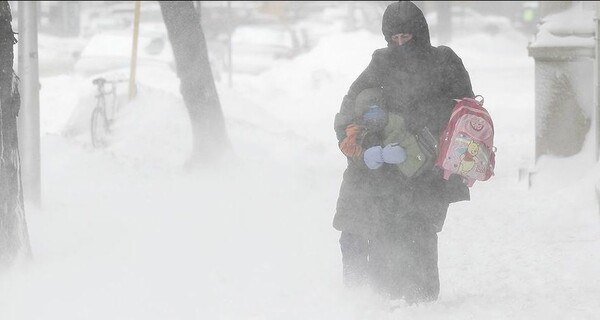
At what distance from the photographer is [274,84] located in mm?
24422

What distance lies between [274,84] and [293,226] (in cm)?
1504

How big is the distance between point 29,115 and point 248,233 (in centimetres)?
211

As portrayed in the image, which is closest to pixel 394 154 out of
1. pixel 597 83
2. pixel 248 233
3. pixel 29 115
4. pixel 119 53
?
pixel 248 233

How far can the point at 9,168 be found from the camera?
287 inches

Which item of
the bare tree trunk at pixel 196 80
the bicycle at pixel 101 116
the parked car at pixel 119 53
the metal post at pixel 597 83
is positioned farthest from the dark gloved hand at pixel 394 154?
the parked car at pixel 119 53

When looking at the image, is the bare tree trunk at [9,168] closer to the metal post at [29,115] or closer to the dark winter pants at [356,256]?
the metal post at [29,115]

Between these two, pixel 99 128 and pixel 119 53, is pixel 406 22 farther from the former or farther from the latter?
pixel 119 53

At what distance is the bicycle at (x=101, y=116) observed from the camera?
1376cm

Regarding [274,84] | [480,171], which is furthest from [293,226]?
[274,84]

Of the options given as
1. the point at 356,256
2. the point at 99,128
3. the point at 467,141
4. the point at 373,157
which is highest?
the point at 467,141

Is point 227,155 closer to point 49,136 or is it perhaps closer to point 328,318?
point 49,136

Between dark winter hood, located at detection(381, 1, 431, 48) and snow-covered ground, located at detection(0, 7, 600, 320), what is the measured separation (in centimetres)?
146

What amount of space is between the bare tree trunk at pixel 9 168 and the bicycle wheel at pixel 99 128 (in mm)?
6171

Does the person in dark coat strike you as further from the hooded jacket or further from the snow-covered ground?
the snow-covered ground
